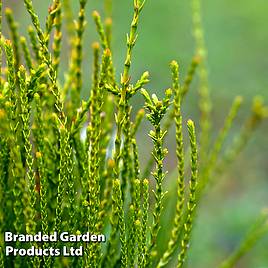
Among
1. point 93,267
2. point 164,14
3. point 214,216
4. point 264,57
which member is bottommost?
point 93,267

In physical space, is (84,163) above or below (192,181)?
above

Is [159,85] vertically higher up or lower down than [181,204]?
higher up

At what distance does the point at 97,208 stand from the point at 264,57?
10.9 ft

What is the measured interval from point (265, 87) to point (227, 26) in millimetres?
623

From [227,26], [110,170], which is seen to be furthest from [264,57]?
[110,170]

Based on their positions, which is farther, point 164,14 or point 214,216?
point 164,14

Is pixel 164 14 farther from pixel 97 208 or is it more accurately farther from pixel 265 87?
pixel 97 208

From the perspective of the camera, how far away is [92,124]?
91 cm

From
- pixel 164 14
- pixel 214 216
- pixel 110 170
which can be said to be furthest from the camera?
Result: pixel 164 14

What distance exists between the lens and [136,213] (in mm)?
927

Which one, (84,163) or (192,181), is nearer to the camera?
(192,181)

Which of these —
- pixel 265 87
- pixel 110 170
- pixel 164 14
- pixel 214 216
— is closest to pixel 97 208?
pixel 110 170

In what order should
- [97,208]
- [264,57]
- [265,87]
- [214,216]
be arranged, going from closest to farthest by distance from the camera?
[97,208] → [214,216] → [265,87] → [264,57]

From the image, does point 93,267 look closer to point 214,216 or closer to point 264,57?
point 214,216
